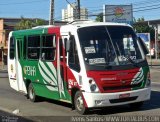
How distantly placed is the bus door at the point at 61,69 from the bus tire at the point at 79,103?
85 cm

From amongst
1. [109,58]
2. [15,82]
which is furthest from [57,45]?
[15,82]

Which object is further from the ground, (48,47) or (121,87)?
(48,47)

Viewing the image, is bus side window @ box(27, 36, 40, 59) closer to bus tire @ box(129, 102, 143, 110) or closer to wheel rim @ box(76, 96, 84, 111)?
wheel rim @ box(76, 96, 84, 111)

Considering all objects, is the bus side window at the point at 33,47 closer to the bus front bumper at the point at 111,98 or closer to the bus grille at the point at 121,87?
the bus front bumper at the point at 111,98

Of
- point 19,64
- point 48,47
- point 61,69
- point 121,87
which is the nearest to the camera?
point 121,87

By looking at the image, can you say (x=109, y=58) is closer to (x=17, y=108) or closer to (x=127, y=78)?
(x=127, y=78)

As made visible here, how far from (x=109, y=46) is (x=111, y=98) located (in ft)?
5.15

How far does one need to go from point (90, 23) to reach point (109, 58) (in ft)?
4.82

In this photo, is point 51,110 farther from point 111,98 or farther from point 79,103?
point 111,98

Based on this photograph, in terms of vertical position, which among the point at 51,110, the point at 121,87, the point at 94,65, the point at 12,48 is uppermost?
the point at 12,48

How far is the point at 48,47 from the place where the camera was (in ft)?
51.8

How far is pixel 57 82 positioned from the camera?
15.1m

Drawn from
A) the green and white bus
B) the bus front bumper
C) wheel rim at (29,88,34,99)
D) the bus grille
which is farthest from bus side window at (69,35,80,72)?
wheel rim at (29,88,34,99)

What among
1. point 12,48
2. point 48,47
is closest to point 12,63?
point 12,48
